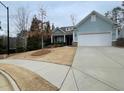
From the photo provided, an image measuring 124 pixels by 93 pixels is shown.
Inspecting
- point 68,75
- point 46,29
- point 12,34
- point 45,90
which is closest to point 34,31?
point 46,29

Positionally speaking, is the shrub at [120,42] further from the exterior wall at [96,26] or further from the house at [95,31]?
the exterior wall at [96,26]

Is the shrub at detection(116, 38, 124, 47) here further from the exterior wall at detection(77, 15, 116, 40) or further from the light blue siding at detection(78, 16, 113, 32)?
the light blue siding at detection(78, 16, 113, 32)

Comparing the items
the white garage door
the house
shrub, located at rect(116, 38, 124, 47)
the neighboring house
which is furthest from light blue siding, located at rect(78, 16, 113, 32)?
the neighboring house

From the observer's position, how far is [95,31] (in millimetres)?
29328

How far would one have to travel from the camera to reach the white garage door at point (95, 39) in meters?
28.6

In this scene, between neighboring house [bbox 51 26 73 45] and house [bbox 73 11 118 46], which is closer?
house [bbox 73 11 118 46]

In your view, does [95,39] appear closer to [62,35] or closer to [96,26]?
[96,26]

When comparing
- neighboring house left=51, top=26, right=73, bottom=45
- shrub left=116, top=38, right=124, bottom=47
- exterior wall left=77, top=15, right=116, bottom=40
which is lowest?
shrub left=116, top=38, right=124, bottom=47

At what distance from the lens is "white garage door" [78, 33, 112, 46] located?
28578 millimetres

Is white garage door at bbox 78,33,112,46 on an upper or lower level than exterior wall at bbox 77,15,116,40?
lower

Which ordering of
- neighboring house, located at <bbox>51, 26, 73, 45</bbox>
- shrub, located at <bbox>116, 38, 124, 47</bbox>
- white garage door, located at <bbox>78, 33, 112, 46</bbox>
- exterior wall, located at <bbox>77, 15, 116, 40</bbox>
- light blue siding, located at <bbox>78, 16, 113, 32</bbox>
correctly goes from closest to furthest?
shrub, located at <bbox>116, 38, 124, 47</bbox> → white garage door, located at <bbox>78, 33, 112, 46</bbox> → exterior wall, located at <bbox>77, 15, 116, 40</bbox> → light blue siding, located at <bbox>78, 16, 113, 32</bbox> → neighboring house, located at <bbox>51, 26, 73, 45</bbox>

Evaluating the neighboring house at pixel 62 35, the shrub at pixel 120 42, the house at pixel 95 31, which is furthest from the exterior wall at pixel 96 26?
the neighboring house at pixel 62 35

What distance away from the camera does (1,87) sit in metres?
8.41

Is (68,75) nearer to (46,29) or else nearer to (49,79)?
(49,79)
